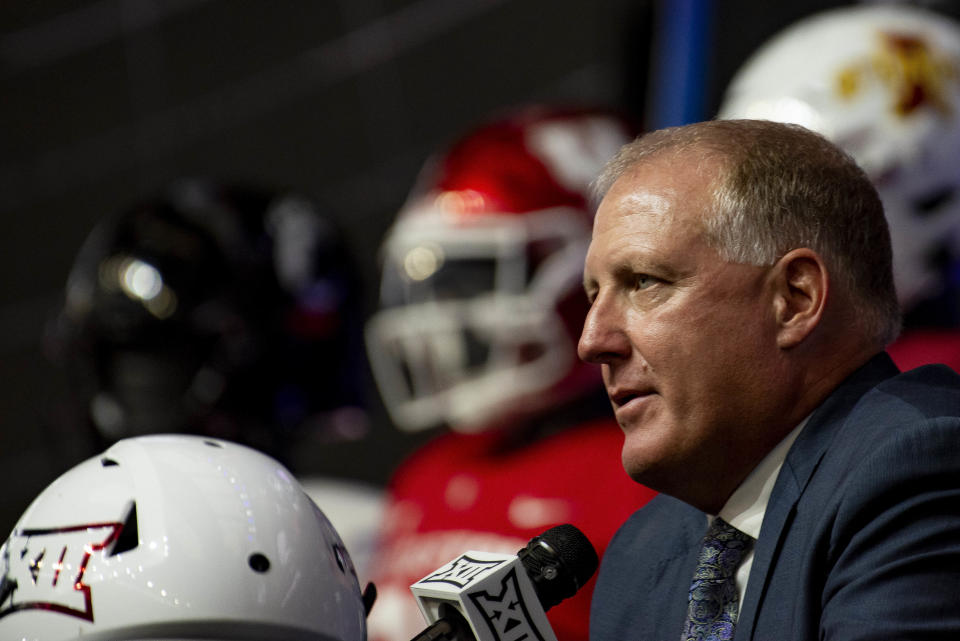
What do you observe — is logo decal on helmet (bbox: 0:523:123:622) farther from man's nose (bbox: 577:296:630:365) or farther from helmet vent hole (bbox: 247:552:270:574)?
man's nose (bbox: 577:296:630:365)

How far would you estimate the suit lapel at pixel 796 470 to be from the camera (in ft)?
3.90

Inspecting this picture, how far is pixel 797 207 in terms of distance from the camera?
49.7 inches

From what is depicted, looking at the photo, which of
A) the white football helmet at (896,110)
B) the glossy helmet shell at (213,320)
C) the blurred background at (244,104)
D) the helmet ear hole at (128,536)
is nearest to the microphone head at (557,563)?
the helmet ear hole at (128,536)

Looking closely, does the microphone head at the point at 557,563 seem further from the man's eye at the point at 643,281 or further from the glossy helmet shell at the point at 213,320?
the glossy helmet shell at the point at 213,320

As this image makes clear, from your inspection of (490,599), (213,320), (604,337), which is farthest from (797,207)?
(213,320)

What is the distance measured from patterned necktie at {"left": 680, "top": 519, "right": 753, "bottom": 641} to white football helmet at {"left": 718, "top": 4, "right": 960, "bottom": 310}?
1252mm

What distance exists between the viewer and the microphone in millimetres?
1105

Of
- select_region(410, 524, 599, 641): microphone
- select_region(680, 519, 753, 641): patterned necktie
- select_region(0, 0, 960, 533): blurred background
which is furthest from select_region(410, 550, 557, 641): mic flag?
select_region(0, 0, 960, 533): blurred background

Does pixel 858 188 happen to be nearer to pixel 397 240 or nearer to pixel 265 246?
pixel 397 240


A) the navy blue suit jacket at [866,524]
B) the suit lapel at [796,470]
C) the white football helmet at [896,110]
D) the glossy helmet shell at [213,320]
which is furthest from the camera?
the glossy helmet shell at [213,320]

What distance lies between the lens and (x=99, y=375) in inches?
115

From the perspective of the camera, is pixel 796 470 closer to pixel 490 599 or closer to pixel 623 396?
pixel 623 396

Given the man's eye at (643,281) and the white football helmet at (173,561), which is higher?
the man's eye at (643,281)

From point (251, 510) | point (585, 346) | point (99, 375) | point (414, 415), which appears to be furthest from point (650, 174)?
point (99, 375)
